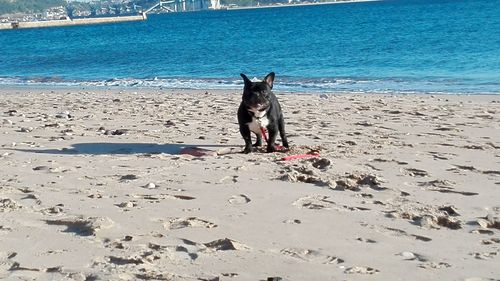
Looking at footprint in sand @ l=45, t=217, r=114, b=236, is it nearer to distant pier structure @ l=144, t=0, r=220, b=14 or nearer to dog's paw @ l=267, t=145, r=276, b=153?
dog's paw @ l=267, t=145, r=276, b=153

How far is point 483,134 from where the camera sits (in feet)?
28.2

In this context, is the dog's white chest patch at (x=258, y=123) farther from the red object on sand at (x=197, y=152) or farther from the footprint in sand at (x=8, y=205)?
the footprint in sand at (x=8, y=205)

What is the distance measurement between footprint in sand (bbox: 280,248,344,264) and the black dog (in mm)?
3177

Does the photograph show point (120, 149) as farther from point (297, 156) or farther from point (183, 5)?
point (183, 5)

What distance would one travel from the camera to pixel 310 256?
3.98 m

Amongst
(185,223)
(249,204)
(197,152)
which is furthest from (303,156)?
(185,223)

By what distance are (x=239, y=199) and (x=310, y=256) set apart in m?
1.36

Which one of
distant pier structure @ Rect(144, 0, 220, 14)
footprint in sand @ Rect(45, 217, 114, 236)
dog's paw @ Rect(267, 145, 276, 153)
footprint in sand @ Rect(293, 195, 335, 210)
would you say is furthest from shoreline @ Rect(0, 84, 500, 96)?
distant pier structure @ Rect(144, 0, 220, 14)

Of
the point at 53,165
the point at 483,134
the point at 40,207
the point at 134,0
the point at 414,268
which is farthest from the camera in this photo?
the point at 134,0

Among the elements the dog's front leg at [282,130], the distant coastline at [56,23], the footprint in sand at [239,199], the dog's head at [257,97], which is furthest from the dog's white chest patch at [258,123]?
the distant coastline at [56,23]

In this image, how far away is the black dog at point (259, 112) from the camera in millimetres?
7125

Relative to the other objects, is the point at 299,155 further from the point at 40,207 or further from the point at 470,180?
the point at 40,207

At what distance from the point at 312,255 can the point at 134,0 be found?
17322cm

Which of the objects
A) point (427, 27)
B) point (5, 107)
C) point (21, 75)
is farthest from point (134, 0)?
point (5, 107)
